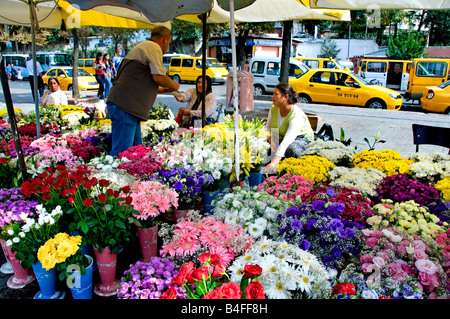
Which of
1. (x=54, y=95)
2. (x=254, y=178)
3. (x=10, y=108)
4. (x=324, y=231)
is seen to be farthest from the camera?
(x=54, y=95)

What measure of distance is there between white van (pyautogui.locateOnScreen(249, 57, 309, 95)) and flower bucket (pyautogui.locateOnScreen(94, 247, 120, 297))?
14.3 metres

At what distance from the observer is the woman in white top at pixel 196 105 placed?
4930 millimetres

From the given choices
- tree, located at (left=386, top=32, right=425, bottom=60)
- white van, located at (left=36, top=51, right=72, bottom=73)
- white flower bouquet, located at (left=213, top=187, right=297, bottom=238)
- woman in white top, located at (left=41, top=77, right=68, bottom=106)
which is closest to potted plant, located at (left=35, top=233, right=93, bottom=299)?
white flower bouquet, located at (left=213, top=187, right=297, bottom=238)

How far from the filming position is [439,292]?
1.64 m

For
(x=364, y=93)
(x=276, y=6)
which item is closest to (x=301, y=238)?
(x=276, y=6)

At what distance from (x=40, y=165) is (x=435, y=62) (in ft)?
57.0

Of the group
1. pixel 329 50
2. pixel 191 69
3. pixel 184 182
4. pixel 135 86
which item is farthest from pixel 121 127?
pixel 329 50

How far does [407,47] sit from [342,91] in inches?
644

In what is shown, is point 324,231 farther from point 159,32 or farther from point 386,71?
point 386,71

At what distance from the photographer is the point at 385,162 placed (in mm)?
3285

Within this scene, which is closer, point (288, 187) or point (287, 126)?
point (288, 187)

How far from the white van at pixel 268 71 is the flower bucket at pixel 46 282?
1451 centimetres

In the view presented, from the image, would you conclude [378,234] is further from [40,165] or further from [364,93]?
[364,93]

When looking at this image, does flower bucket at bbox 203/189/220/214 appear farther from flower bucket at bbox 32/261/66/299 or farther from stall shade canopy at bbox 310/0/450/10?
stall shade canopy at bbox 310/0/450/10
